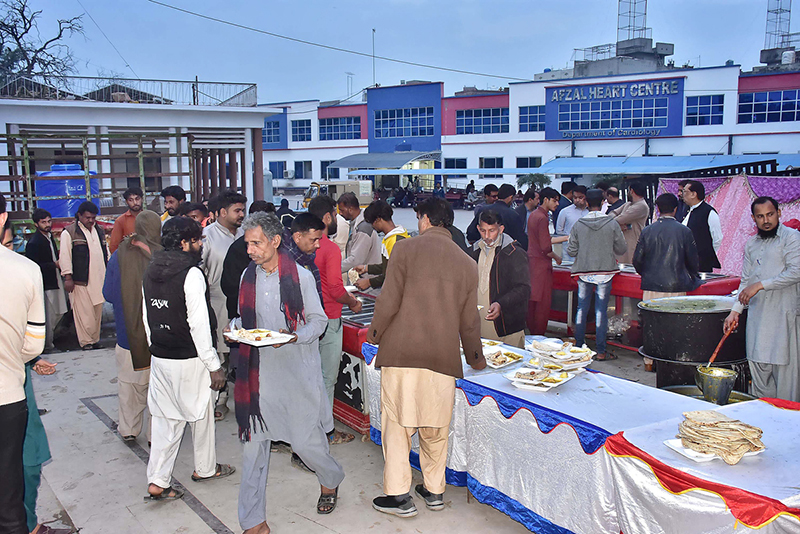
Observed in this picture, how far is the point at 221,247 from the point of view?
5930 millimetres

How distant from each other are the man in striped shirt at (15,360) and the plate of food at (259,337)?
95 centimetres

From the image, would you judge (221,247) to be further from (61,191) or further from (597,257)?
(61,191)

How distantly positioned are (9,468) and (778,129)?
133 ft

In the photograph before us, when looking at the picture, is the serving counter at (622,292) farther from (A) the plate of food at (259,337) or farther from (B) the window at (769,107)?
(B) the window at (769,107)

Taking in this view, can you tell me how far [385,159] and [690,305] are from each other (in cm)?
4052

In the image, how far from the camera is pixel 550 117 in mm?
41875

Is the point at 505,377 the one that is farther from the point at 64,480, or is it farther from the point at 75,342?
the point at 75,342

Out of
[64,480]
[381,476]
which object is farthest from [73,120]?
[381,476]

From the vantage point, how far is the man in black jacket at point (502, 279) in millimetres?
5238

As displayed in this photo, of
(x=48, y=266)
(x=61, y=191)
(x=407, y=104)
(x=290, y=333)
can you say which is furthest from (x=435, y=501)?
(x=407, y=104)

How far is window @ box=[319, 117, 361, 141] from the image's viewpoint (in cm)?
5244

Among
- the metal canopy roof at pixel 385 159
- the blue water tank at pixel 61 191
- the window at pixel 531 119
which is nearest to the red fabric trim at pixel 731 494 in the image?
the blue water tank at pixel 61 191

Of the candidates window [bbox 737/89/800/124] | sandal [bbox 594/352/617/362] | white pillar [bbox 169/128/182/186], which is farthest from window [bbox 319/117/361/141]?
sandal [bbox 594/352/617/362]

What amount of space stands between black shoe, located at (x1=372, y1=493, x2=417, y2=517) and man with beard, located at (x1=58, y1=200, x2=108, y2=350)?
5596 millimetres
